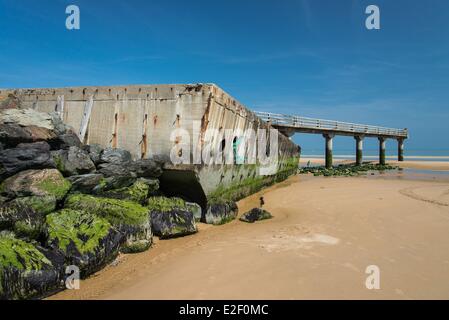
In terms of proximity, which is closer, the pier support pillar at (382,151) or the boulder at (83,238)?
the boulder at (83,238)

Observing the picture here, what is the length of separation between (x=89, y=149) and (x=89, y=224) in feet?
11.7

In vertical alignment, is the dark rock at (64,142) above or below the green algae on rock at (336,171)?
above

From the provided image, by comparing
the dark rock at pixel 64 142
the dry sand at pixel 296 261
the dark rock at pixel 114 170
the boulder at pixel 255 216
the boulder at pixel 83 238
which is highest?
the dark rock at pixel 64 142

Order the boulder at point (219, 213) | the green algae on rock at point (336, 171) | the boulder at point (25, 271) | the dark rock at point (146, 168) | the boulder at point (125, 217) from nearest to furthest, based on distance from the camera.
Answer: the boulder at point (25, 271) < the boulder at point (125, 217) < the dark rock at point (146, 168) < the boulder at point (219, 213) < the green algae on rock at point (336, 171)

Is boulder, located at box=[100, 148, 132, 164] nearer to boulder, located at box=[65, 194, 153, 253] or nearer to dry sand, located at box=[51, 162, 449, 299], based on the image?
boulder, located at box=[65, 194, 153, 253]

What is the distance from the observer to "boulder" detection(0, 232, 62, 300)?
3958mm

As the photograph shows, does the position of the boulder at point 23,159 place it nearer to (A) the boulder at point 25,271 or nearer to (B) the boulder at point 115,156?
(B) the boulder at point 115,156

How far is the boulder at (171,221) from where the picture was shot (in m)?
7.09

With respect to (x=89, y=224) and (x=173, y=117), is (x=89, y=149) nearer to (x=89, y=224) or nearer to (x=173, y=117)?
(x=173, y=117)

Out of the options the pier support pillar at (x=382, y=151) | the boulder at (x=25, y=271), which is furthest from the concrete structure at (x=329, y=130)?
the boulder at (x=25, y=271)

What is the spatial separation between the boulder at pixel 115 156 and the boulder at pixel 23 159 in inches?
59.5

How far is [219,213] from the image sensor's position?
8750 mm

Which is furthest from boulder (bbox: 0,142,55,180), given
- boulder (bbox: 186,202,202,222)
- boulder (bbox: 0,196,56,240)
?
boulder (bbox: 186,202,202,222)
